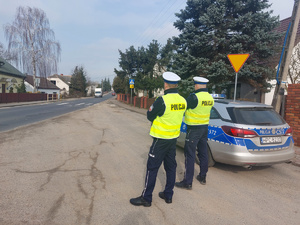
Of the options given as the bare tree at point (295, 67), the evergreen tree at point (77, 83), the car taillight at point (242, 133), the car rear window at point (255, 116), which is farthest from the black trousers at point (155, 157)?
the evergreen tree at point (77, 83)

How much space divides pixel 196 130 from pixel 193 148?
31 centimetres

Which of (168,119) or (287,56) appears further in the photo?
(287,56)

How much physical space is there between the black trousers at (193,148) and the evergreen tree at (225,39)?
6.75m

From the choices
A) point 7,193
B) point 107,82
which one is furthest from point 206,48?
point 107,82

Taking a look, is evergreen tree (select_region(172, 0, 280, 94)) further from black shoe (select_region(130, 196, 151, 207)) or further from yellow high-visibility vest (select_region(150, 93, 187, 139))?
black shoe (select_region(130, 196, 151, 207))

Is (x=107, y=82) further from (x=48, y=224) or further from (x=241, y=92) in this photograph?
(x=48, y=224)

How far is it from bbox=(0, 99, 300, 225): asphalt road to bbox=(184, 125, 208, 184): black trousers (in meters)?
0.29

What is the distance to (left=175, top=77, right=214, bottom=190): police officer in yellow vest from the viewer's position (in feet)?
11.9

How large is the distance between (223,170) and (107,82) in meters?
155

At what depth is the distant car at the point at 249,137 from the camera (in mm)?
3957

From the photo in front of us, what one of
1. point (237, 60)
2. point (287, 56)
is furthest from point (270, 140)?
point (287, 56)

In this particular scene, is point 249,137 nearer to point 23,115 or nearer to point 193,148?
point 193,148

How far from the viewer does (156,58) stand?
82.7 ft

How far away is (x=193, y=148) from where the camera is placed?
12.1 ft
